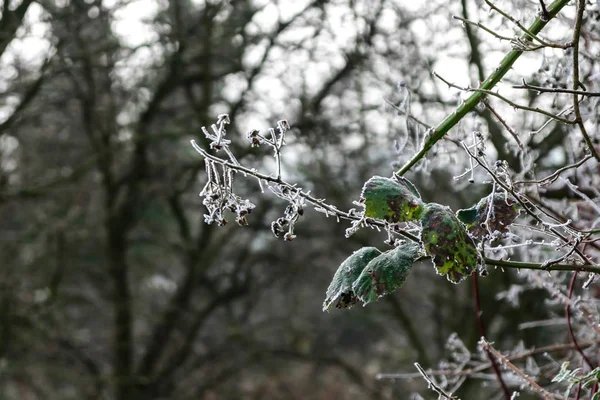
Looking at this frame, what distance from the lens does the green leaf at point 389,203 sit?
4.09ft

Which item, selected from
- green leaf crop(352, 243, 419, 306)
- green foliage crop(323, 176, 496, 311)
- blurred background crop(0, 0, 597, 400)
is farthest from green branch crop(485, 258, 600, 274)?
blurred background crop(0, 0, 597, 400)

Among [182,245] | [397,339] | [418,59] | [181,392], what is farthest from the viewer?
[397,339]

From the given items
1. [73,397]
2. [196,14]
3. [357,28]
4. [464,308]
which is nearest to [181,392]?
[73,397]

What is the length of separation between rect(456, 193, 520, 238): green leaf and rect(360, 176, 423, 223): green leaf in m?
0.15

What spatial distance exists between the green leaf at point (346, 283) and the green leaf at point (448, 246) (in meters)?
0.19

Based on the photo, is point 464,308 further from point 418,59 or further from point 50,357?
Result: point 50,357

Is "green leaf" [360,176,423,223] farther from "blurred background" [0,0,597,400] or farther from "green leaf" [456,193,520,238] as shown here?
"blurred background" [0,0,597,400]

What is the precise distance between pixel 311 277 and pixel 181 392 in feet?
8.50

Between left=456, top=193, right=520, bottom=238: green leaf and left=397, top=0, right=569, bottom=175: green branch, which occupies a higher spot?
left=397, top=0, right=569, bottom=175: green branch

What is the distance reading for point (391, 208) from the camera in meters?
1.25

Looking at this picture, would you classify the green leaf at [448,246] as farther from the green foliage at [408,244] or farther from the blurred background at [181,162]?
the blurred background at [181,162]

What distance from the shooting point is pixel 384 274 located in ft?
4.20

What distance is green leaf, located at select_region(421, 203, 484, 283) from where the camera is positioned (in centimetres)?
Result: 121

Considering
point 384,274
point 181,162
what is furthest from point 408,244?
point 181,162
